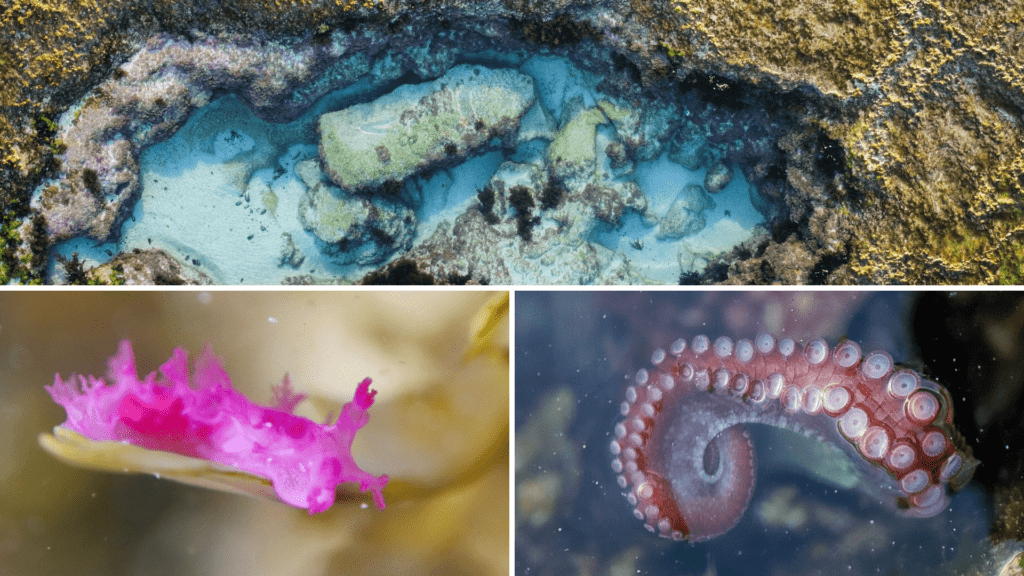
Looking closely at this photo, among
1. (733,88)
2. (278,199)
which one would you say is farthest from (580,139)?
(278,199)

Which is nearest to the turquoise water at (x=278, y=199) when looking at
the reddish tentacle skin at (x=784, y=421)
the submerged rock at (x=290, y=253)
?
the submerged rock at (x=290, y=253)

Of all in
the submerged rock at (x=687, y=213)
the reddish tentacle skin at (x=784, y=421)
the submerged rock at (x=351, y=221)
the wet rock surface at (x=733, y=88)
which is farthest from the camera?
the submerged rock at (x=687, y=213)

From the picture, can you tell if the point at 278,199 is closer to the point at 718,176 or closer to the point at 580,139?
the point at 580,139

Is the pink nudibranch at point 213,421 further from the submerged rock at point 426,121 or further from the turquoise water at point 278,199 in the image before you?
the submerged rock at point 426,121

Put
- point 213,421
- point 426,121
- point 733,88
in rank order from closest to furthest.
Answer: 1. point 213,421
2. point 733,88
3. point 426,121

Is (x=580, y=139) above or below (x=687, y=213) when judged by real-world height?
above

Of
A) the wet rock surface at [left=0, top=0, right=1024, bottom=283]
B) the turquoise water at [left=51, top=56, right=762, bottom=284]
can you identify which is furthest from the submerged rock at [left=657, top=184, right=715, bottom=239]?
the wet rock surface at [left=0, top=0, right=1024, bottom=283]

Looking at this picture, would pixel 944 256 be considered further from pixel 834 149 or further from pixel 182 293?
pixel 182 293

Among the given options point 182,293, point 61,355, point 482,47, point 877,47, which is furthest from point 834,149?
point 61,355
